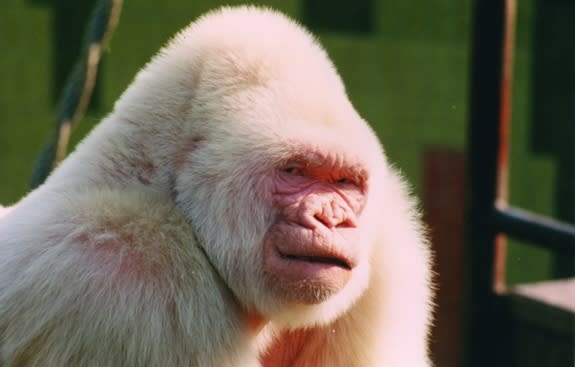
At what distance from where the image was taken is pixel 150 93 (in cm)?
286

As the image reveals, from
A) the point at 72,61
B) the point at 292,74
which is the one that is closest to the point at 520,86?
the point at 72,61

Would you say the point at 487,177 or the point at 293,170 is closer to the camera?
the point at 293,170

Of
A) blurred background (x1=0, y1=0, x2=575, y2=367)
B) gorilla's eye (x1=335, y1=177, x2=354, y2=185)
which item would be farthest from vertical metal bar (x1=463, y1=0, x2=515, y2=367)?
blurred background (x1=0, y1=0, x2=575, y2=367)

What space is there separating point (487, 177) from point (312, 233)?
7.59 feet

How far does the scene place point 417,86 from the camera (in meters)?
8.41

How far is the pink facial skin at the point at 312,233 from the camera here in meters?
2.73

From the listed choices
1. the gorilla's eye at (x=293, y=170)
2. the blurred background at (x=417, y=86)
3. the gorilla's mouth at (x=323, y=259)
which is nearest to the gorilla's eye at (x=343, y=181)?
the gorilla's eye at (x=293, y=170)

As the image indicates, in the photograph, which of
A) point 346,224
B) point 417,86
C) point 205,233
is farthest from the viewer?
point 417,86

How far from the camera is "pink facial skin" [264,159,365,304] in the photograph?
8.95 ft

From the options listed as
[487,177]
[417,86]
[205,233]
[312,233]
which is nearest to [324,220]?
[312,233]

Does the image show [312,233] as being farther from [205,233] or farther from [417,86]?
[417,86]

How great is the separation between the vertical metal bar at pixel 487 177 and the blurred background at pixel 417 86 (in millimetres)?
2532

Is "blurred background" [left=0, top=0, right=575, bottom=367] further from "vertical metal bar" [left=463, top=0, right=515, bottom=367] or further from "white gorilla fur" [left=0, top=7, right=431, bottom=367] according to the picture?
"white gorilla fur" [left=0, top=7, right=431, bottom=367]

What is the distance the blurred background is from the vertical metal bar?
99.7 inches
